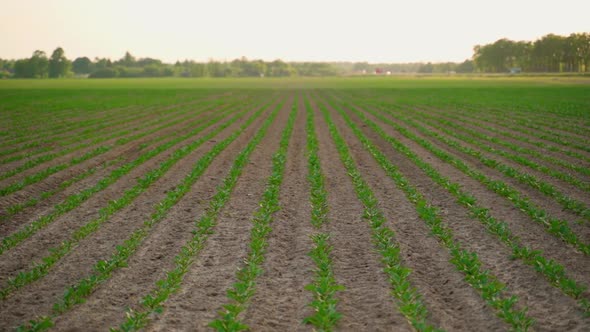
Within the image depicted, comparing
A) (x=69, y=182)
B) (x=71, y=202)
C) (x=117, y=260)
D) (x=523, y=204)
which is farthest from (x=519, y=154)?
(x=69, y=182)

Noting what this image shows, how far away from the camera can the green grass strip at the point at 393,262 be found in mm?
6312

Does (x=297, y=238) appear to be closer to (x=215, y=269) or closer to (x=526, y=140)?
(x=215, y=269)

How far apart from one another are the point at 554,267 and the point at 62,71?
20514 centimetres

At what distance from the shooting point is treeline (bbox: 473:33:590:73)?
14925 cm

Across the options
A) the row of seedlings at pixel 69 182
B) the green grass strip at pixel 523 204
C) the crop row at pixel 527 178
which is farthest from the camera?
the row of seedlings at pixel 69 182

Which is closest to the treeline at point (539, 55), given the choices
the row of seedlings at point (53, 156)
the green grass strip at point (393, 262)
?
the row of seedlings at point (53, 156)

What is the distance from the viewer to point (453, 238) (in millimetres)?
9359

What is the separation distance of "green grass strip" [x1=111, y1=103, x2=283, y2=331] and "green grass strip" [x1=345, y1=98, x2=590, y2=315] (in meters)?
5.78

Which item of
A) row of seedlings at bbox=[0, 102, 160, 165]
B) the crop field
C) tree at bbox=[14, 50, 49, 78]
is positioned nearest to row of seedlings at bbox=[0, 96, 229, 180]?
the crop field

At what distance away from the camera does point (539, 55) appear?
159875 mm

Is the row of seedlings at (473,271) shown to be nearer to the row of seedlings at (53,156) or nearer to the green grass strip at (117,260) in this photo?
the green grass strip at (117,260)

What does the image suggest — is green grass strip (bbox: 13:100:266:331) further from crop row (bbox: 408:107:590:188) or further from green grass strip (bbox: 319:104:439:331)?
crop row (bbox: 408:107:590:188)

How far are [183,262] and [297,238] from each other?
2438 millimetres

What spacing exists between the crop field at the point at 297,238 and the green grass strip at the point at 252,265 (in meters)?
0.03
